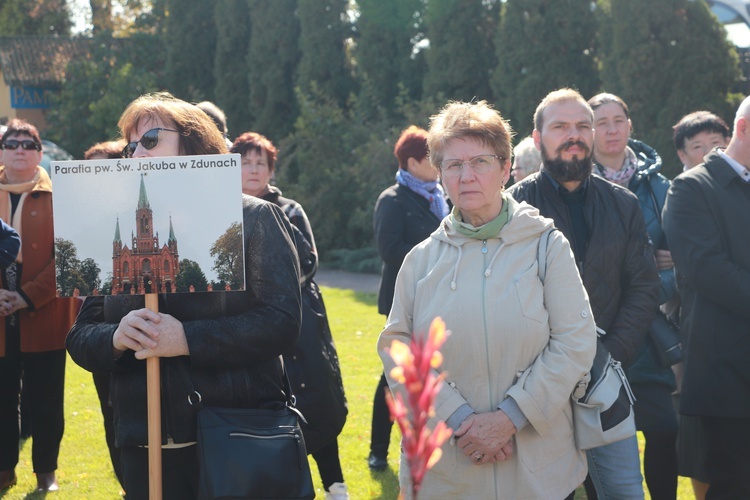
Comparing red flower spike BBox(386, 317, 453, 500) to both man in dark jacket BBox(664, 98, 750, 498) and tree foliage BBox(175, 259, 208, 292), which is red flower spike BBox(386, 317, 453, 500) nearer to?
tree foliage BBox(175, 259, 208, 292)

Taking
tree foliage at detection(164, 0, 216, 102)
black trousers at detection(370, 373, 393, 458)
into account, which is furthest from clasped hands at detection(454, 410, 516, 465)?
tree foliage at detection(164, 0, 216, 102)

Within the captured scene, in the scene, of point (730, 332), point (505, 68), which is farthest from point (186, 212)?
point (505, 68)

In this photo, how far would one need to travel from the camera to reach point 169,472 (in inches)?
131

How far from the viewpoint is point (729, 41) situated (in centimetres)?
→ 1583

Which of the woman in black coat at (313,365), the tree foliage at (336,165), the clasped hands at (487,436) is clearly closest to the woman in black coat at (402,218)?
the woman in black coat at (313,365)

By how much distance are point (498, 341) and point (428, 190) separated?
331cm

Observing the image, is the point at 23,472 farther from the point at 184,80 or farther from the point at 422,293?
the point at 184,80

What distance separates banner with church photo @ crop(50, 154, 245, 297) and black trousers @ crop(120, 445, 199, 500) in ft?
2.03

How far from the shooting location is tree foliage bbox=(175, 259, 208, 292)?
316 centimetres

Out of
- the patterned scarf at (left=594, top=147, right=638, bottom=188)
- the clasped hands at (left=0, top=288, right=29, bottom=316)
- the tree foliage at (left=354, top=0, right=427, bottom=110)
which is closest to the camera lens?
the patterned scarf at (left=594, top=147, right=638, bottom=188)

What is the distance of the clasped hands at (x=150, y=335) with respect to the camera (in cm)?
317

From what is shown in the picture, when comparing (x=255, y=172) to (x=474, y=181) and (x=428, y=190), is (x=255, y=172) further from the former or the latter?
(x=474, y=181)

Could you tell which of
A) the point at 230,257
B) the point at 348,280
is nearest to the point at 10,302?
the point at 230,257

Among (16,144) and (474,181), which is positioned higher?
(16,144)
